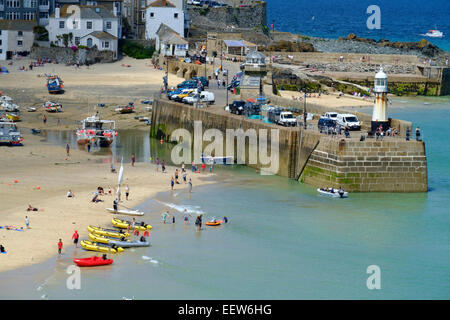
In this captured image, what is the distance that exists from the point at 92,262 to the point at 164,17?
69859mm

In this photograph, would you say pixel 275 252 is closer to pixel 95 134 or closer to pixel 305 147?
pixel 305 147

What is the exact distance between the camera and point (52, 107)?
77625 mm

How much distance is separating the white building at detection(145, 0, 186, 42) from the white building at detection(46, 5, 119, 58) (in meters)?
4.75

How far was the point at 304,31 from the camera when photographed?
186 meters

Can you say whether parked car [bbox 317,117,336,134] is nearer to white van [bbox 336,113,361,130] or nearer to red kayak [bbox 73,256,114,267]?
white van [bbox 336,113,361,130]

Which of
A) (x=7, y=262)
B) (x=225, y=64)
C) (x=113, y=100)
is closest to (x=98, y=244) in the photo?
(x=7, y=262)

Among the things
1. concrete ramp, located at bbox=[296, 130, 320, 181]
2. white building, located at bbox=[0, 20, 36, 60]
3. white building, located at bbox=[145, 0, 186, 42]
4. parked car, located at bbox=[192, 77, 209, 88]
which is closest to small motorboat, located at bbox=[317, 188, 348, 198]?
concrete ramp, located at bbox=[296, 130, 320, 181]

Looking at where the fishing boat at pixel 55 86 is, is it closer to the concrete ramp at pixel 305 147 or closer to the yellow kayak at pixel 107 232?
the concrete ramp at pixel 305 147

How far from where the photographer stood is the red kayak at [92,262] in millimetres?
38594

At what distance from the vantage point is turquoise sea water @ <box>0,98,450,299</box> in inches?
1453

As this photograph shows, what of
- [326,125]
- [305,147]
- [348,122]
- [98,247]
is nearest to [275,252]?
[98,247]

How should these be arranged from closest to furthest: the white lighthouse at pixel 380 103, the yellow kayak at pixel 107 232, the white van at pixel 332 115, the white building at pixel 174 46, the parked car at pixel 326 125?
the yellow kayak at pixel 107 232
the white lighthouse at pixel 380 103
the parked car at pixel 326 125
the white van at pixel 332 115
the white building at pixel 174 46

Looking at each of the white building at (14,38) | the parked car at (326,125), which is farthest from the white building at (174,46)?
the parked car at (326,125)
